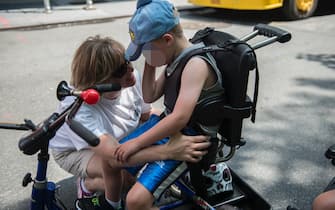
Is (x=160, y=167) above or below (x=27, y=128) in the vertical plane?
below

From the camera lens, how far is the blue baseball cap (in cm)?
170

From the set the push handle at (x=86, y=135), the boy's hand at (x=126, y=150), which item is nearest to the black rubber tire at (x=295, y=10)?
the boy's hand at (x=126, y=150)

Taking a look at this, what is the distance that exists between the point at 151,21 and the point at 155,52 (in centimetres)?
16

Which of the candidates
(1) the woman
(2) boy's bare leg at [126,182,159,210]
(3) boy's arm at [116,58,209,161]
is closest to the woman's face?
(1) the woman

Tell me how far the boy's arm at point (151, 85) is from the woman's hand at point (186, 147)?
28cm

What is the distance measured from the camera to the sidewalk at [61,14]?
8.09m

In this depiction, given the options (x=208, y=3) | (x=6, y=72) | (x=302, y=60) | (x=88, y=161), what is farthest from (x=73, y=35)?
(x=88, y=161)

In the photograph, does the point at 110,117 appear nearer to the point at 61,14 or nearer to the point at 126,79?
the point at 126,79

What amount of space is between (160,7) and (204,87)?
404mm

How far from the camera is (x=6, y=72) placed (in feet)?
17.1

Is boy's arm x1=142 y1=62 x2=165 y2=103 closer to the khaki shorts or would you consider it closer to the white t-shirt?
the white t-shirt

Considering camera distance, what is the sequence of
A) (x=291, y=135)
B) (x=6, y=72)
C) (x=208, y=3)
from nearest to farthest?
1. (x=291, y=135)
2. (x=6, y=72)
3. (x=208, y=3)

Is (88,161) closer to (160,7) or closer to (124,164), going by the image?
(124,164)

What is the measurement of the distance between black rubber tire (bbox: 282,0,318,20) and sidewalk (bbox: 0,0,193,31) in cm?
270
